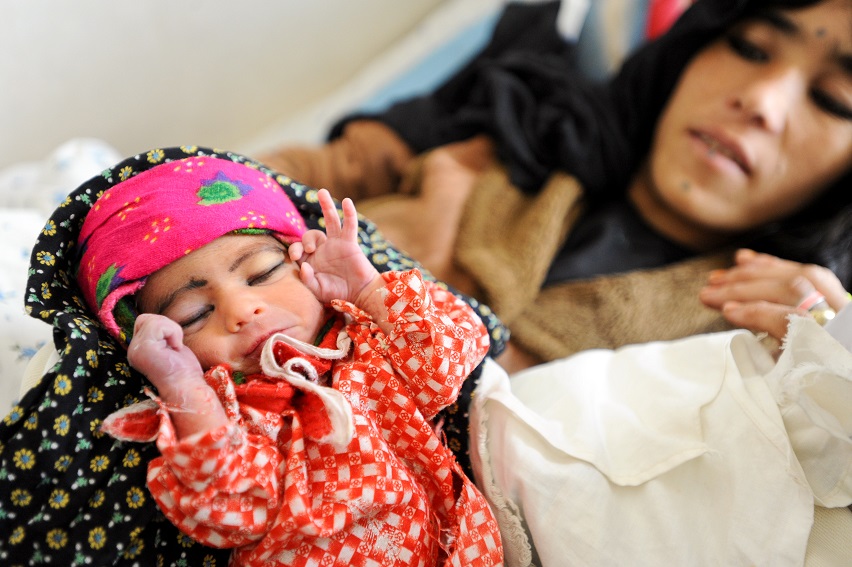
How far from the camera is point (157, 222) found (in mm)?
731

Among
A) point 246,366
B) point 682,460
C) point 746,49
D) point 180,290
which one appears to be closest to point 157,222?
point 180,290

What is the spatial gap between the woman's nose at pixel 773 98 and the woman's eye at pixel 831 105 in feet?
0.08

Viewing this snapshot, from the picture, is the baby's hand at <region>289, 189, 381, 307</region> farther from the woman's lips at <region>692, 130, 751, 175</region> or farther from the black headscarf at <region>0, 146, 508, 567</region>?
the woman's lips at <region>692, 130, 751, 175</region>

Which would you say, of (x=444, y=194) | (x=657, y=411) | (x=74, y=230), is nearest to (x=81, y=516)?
(x=74, y=230)

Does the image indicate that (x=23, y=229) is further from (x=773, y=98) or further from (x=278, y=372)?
(x=773, y=98)

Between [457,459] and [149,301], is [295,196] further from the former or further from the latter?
[457,459]

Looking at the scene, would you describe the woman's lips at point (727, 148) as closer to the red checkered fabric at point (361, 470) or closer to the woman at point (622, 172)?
the woman at point (622, 172)

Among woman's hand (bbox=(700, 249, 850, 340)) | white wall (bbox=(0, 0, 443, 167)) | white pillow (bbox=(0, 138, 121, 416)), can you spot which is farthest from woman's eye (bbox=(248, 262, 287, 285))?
white wall (bbox=(0, 0, 443, 167))

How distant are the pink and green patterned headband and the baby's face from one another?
0.02 meters

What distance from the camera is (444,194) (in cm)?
125

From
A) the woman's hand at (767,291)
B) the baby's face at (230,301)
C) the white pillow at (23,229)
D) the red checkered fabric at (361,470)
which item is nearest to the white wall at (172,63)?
the white pillow at (23,229)

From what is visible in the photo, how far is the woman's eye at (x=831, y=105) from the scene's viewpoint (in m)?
1.10

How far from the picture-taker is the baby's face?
0.72 metres

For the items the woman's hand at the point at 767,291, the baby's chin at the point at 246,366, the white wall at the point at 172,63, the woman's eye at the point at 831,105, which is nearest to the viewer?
the baby's chin at the point at 246,366
